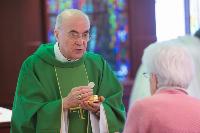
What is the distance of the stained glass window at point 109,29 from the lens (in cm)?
636

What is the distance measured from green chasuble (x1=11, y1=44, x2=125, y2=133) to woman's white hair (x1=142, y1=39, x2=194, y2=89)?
2.78 ft

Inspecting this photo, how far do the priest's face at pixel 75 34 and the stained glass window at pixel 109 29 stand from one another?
3.49 metres

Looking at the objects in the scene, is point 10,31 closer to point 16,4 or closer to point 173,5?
point 16,4

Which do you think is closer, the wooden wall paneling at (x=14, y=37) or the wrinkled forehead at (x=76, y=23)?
the wrinkled forehead at (x=76, y=23)

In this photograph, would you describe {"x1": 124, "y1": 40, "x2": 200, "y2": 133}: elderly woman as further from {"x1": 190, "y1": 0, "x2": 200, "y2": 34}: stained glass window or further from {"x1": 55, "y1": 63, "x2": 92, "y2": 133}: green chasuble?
{"x1": 190, "y1": 0, "x2": 200, "y2": 34}: stained glass window

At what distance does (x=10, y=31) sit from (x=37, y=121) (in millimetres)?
3261

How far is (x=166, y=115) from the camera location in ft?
6.43

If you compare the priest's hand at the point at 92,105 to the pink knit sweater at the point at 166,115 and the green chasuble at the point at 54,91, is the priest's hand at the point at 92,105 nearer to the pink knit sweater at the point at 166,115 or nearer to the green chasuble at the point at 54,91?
the green chasuble at the point at 54,91

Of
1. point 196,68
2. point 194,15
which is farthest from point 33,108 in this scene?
point 194,15

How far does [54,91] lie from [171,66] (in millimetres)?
1076

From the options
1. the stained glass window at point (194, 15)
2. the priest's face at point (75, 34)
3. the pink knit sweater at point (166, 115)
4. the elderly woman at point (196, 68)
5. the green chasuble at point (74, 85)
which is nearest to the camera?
the pink knit sweater at point (166, 115)

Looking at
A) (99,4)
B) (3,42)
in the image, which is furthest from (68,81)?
(99,4)

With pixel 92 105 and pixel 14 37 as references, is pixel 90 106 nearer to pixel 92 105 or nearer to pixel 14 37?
pixel 92 105

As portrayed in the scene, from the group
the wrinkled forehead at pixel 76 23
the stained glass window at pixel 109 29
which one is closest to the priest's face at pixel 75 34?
the wrinkled forehead at pixel 76 23
